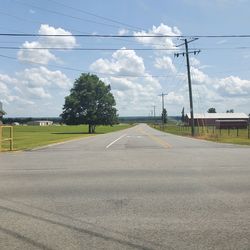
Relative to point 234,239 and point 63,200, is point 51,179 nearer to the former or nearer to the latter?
point 63,200

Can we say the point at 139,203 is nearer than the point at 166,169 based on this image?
Yes

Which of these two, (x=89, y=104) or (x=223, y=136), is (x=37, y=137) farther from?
(x=89, y=104)

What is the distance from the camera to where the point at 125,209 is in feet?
29.0

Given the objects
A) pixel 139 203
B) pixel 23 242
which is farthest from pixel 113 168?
pixel 23 242

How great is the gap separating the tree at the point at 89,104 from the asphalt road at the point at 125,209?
8376 centimetres

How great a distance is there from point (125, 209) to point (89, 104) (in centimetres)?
9156

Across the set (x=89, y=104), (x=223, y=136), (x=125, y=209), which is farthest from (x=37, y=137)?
(x=125, y=209)

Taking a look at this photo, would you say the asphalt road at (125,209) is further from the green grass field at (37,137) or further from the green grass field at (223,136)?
the green grass field at (223,136)

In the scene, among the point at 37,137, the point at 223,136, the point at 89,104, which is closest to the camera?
the point at 223,136

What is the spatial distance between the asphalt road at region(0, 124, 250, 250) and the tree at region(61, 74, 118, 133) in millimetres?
83761

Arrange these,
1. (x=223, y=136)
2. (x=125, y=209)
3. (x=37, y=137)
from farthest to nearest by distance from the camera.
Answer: (x=37, y=137) < (x=223, y=136) < (x=125, y=209)

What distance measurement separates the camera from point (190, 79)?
5972cm

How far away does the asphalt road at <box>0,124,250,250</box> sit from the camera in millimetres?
6684

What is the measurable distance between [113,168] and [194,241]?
972cm
